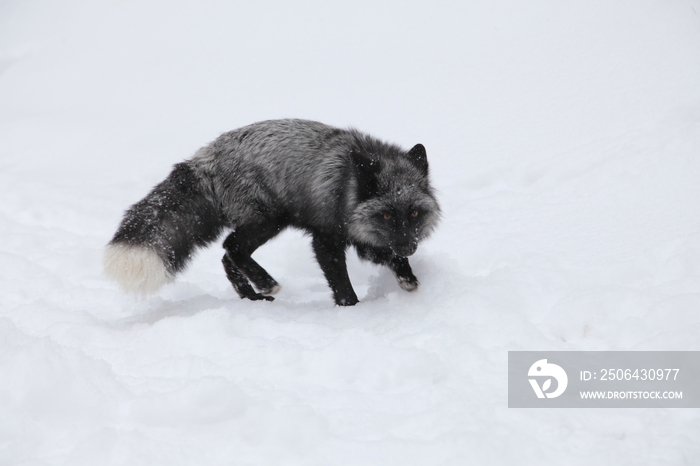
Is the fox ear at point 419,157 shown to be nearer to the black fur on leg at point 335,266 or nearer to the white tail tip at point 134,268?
the black fur on leg at point 335,266

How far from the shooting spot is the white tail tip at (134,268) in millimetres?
4219

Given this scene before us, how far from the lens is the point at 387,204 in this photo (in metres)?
4.63

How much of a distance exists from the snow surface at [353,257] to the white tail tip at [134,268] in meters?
0.28

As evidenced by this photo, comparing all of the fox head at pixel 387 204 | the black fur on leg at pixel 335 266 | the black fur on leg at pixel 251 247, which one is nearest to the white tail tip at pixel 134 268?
the black fur on leg at pixel 251 247

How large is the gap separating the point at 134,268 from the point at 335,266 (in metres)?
1.63

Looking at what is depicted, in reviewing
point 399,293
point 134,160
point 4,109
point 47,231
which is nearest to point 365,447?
point 399,293

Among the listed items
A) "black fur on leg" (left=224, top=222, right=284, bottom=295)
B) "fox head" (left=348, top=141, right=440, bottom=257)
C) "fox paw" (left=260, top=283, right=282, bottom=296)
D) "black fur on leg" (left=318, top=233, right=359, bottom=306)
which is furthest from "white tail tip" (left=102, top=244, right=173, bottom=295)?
"fox head" (left=348, top=141, right=440, bottom=257)

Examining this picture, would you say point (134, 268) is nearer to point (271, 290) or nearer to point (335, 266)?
point (271, 290)

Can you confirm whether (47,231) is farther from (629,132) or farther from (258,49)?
(629,132)

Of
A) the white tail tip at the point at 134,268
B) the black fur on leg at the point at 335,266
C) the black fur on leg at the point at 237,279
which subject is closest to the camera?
the white tail tip at the point at 134,268

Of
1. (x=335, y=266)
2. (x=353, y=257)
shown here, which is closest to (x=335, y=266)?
(x=335, y=266)

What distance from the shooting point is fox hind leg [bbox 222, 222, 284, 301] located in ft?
16.3

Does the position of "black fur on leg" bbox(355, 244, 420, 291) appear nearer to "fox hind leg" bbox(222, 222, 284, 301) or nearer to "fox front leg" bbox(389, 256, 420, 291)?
"fox front leg" bbox(389, 256, 420, 291)

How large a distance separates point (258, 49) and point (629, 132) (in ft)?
24.8
